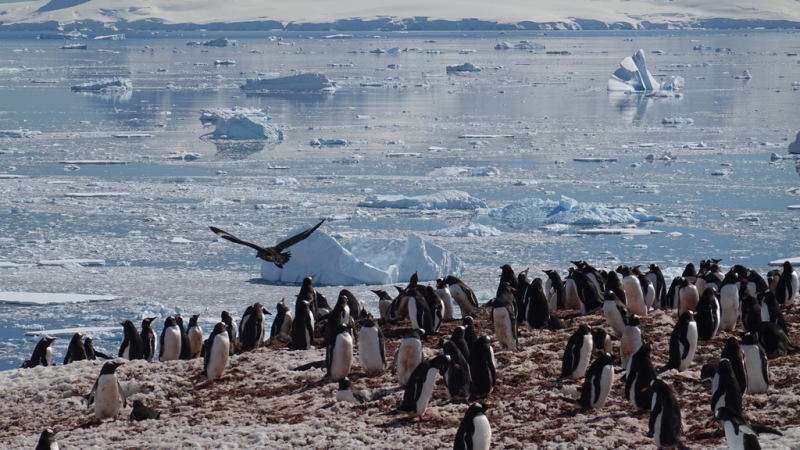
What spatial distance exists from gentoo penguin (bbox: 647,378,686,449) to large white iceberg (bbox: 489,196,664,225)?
30.9ft

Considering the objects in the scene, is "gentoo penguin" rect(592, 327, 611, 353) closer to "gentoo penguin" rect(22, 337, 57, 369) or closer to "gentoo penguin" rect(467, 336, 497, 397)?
"gentoo penguin" rect(467, 336, 497, 397)

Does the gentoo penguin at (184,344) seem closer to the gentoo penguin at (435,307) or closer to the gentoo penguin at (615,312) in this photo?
the gentoo penguin at (435,307)

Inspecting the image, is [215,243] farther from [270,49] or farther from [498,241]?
[270,49]

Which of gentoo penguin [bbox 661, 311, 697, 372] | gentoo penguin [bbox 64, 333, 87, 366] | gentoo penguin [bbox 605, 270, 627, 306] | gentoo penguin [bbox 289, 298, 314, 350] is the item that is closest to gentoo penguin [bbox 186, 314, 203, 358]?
gentoo penguin [bbox 64, 333, 87, 366]

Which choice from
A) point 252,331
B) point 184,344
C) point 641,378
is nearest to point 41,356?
point 184,344

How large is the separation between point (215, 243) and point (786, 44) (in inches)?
2687

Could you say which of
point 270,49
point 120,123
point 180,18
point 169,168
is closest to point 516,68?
point 270,49

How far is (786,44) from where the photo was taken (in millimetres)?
72750

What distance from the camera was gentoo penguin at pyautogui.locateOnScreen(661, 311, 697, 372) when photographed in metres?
5.75

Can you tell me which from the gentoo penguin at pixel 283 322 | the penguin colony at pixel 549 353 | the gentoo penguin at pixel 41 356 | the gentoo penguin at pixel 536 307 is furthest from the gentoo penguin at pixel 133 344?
the gentoo penguin at pixel 536 307

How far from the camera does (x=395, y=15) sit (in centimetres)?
9719

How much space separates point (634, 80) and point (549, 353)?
3123 centimetres

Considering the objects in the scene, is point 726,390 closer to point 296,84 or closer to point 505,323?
point 505,323

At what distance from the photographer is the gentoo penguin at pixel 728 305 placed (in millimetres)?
6918
